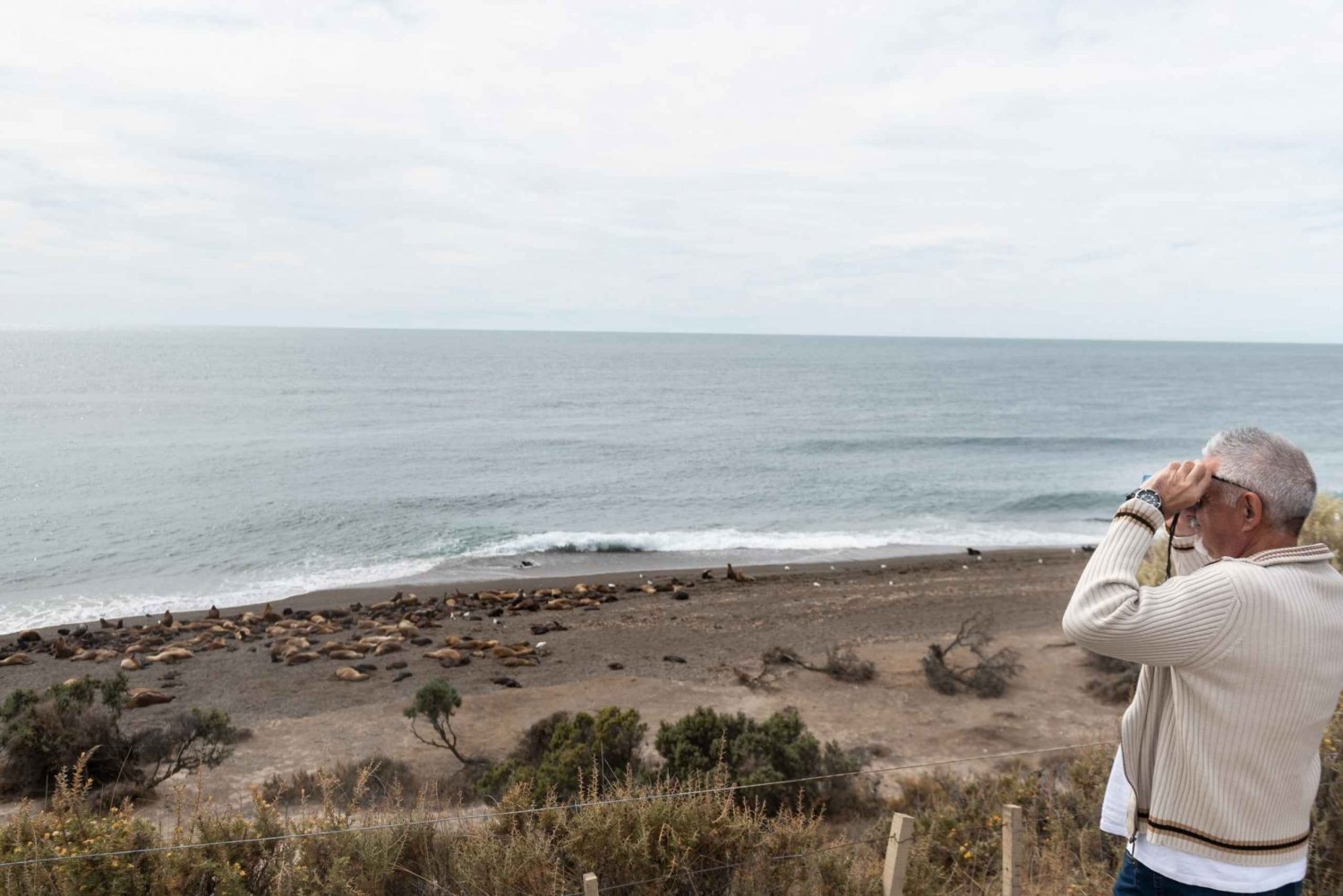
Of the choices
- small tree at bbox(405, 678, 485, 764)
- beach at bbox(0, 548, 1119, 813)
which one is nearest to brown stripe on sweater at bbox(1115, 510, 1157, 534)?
beach at bbox(0, 548, 1119, 813)

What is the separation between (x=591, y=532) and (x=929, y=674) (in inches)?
604

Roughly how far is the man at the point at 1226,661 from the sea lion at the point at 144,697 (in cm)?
1385

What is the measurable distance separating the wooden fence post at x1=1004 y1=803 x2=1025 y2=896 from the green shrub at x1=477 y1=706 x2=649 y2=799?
4068mm

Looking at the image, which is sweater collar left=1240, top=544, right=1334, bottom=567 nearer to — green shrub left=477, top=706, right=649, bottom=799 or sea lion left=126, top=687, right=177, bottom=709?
green shrub left=477, top=706, right=649, bottom=799

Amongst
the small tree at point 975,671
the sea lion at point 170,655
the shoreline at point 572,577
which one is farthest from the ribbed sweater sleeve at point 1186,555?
the shoreline at point 572,577

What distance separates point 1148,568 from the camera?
39.4ft

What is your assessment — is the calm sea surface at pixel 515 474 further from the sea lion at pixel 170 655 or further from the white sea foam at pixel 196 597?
the sea lion at pixel 170 655

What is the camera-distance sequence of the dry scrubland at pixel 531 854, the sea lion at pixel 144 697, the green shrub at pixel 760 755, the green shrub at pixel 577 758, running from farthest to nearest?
the sea lion at pixel 144 697 < the green shrub at pixel 760 755 < the green shrub at pixel 577 758 < the dry scrubland at pixel 531 854

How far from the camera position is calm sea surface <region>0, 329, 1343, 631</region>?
2398 cm

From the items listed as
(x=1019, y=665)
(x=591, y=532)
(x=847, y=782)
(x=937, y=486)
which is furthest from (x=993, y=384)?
(x=847, y=782)

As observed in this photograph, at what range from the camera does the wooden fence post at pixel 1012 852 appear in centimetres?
370

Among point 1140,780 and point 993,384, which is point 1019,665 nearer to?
point 1140,780

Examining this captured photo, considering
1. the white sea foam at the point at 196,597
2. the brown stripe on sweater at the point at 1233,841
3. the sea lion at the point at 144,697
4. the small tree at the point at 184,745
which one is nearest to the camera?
the brown stripe on sweater at the point at 1233,841

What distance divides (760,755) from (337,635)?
A: 10853 millimetres
